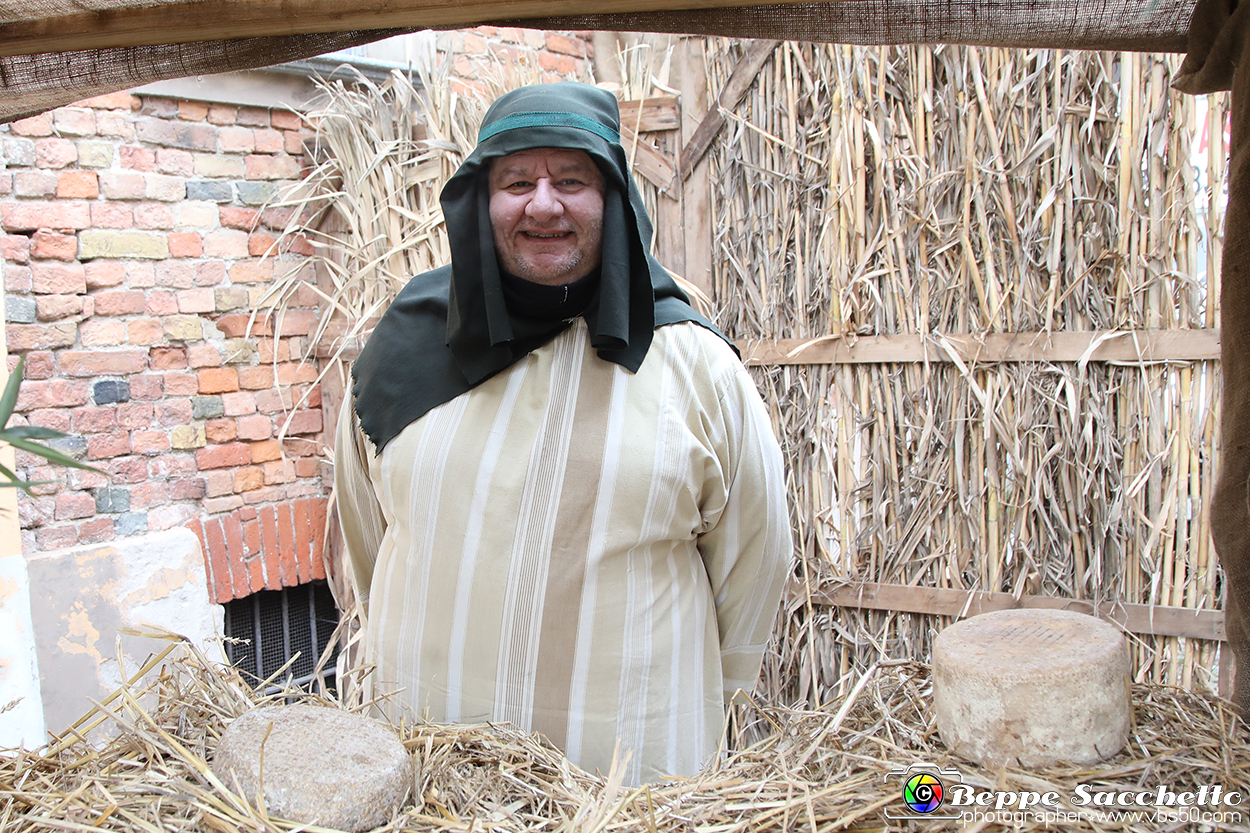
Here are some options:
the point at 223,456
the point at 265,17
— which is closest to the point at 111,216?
the point at 223,456

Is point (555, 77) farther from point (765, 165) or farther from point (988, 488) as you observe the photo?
point (988, 488)

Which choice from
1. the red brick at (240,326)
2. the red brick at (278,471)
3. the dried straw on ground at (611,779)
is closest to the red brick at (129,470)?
the red brick at (278,471)

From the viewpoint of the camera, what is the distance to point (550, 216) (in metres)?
1.79

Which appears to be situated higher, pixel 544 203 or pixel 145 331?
pixel 544 203

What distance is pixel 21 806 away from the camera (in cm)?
107

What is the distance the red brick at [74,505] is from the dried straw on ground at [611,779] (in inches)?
75.6

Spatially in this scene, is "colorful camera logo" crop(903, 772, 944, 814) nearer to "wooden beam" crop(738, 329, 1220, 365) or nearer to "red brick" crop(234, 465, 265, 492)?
"wooden beam" crop(738, 329, 1220, 365)

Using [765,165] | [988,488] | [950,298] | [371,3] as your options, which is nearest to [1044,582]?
[988,488]

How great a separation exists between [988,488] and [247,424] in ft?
8.76

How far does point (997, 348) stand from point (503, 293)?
1.92m

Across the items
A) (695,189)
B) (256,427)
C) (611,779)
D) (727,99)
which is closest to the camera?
(611,779)

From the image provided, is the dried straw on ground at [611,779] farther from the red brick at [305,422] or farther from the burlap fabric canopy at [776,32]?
the red brick at [305,422]

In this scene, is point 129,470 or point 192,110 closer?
point 129,470

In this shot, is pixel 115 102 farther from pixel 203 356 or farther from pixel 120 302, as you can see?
pixel 203 356
